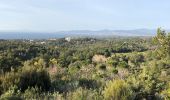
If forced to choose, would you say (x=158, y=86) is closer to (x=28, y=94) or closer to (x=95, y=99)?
(x=95, y=99)

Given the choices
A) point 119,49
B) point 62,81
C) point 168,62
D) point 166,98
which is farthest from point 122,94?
point 119,49

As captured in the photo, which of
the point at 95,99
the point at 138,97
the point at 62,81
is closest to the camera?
the point at 95,99

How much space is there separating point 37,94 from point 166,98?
9.76 ft

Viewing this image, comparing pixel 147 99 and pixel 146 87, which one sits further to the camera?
pixel 146 87

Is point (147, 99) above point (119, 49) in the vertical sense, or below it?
above

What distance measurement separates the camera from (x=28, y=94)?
7.57 m

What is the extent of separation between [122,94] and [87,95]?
755mm

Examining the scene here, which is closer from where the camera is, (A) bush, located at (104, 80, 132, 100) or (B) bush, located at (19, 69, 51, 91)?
(A) bush, located at (104, 80, 132, 100)

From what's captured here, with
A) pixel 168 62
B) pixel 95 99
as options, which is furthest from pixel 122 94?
pixel 168 62

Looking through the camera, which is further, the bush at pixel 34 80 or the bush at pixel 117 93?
the bush at pixel 34 80

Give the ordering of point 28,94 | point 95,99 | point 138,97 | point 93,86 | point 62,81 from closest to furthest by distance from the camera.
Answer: point 95,99
point 28,94
point 138,97
point 93,86
point 62,81

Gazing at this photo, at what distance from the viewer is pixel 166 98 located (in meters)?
7.89

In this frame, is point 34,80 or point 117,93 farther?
point 34,80

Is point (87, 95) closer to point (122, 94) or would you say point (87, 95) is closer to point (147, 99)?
point (122, 94)
